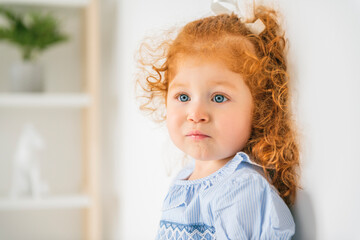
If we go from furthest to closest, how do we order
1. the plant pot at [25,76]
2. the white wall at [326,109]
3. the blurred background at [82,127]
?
the plant pot at [25,76] → the blurred background at [82,127] → the white wall at [326,109]

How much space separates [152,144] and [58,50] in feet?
3.66

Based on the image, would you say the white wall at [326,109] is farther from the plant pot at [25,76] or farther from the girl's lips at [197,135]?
the plant pot at [25,76]

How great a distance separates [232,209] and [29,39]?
1536 mm

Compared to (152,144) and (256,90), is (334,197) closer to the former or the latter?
(256,90)

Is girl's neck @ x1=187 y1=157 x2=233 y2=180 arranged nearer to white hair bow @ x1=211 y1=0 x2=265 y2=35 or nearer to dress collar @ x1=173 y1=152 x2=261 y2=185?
dress collar @ x1=173 y1=152 x2=261 y2=185

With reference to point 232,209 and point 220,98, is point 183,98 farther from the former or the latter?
point 232,209

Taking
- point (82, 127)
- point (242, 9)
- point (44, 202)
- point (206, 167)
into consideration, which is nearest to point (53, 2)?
point (82, 127)

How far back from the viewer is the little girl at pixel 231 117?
0.55 m

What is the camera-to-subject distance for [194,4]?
922 mm

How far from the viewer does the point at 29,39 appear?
1828 millimetres

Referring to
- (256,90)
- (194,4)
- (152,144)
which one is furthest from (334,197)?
(152,144)

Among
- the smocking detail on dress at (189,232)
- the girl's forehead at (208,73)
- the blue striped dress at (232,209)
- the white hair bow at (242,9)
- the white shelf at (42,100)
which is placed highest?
the white hair bow at (242,9)

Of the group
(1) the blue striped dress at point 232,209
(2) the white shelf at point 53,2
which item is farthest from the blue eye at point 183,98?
(2) the white shelf at point 53,2

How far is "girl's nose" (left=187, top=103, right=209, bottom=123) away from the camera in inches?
22.4
